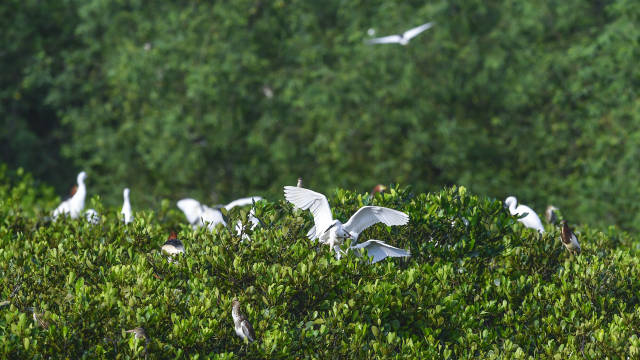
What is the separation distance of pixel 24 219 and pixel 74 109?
14813mm

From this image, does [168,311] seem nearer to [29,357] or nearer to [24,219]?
[29,357]

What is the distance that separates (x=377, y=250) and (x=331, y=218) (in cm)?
61

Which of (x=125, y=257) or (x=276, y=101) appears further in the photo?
(x=276, y=101)

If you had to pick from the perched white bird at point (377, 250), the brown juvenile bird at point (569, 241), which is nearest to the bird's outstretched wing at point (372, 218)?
the perched white bird at point (377, 250)

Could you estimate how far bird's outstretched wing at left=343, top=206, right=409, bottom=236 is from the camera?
867 centimetres

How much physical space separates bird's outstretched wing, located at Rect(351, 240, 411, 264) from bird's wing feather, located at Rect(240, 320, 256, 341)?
5.23ft

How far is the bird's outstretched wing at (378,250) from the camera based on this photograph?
8750 millimetres

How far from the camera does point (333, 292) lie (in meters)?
8.53

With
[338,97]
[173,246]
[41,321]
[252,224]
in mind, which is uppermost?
[41,321]

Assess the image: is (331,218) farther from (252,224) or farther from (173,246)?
(173,246)

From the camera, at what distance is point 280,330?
25.8ft

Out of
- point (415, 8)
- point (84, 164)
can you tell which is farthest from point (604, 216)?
point (84, 164)

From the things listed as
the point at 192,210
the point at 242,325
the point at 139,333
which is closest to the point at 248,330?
the point at 242,325

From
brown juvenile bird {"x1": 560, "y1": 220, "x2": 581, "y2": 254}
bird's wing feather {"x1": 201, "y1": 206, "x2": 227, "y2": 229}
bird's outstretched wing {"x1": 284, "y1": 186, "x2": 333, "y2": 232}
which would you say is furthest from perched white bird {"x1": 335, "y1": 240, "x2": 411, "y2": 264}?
bird's wing feather {"x1": 201, "y1": 206, "x2": 227, "y2": 229}
